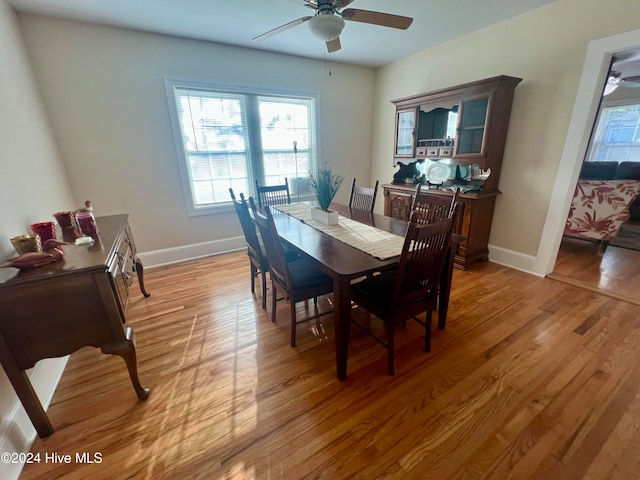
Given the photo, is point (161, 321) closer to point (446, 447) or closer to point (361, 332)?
point (361, 332)

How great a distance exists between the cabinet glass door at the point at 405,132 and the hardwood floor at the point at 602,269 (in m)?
2.16

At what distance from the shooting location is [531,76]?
2.61 m

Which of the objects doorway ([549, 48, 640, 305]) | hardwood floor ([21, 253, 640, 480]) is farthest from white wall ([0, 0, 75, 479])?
doorway ([549, 48, 640, 305])

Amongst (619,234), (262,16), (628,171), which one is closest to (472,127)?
(262,16)

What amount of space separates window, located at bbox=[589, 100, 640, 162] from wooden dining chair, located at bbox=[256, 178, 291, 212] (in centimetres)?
693

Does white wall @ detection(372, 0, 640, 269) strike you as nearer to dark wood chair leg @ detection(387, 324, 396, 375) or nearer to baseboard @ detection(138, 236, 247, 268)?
dark wood chair leg @ detection(387, 324, 396, 375)

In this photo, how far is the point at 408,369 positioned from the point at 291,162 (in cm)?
316

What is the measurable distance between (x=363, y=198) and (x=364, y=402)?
192 centimetres

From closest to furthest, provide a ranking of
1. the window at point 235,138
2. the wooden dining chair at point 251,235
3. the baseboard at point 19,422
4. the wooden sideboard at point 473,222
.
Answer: the baseboard at point 19,422 → the wooden dining chair at point 251,235 → the wooden sideboard at point 473,222 → the window at point 235,138

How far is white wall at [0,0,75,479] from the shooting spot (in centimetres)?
129

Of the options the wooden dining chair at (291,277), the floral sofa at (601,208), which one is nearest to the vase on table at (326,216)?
the wooden dining chair at (291,277)

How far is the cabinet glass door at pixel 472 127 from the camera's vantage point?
2736mm

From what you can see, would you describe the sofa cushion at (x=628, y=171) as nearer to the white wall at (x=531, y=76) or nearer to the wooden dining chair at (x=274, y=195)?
the white wall at (x=531, y=76)

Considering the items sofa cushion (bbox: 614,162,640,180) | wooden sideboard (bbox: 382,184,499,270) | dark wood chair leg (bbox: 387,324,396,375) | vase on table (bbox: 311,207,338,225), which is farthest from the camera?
sofa cushion (bbox: 614,162,640,180)
